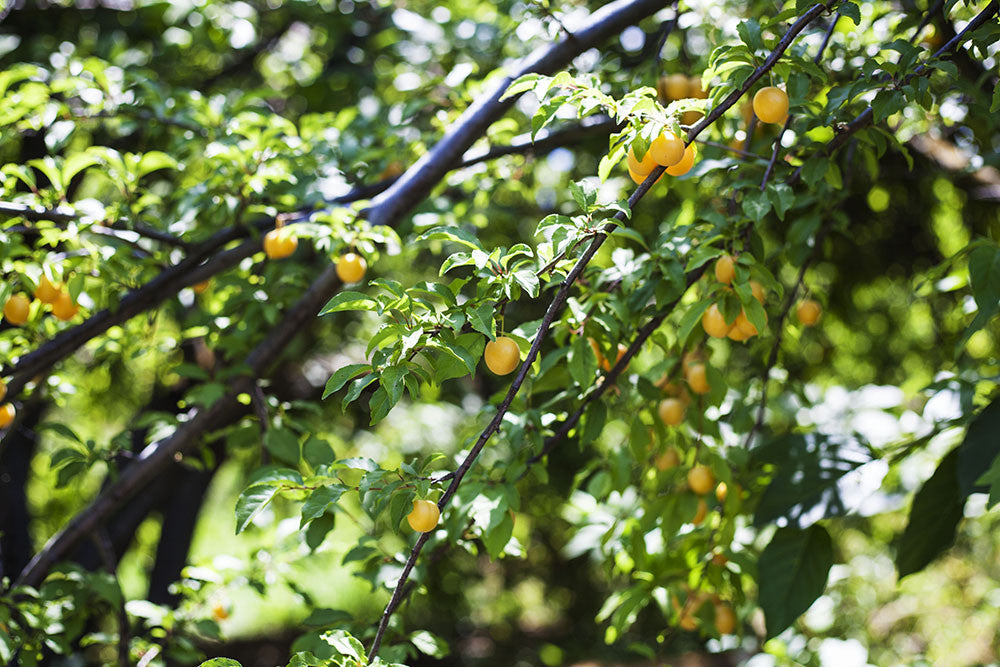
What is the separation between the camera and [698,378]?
1.54 metres

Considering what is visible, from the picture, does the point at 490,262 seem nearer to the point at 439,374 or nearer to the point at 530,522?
the point at 439,374

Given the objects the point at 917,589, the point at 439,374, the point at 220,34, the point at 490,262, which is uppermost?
the point at 220,34

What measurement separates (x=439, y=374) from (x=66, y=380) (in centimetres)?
138

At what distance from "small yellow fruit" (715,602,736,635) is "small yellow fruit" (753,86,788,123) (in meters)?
1.06

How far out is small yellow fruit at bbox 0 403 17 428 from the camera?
1725 mm

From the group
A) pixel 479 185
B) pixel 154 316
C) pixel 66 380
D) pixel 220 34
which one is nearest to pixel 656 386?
pixel 479 185

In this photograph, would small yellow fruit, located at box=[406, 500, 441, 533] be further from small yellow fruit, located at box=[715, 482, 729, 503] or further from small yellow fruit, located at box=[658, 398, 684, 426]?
small yellow fruit, located at box=[715, 482, 729, 503]

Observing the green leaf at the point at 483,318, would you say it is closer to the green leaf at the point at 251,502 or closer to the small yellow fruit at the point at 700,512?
the green leaf at the point at 251,502

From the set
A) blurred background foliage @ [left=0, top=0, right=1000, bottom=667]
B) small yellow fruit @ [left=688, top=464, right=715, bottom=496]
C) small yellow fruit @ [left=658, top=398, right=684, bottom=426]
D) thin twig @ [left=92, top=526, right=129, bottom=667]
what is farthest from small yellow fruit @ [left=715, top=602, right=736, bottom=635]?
thin twig @ [left=92, top=526, right=129, bottom=667]

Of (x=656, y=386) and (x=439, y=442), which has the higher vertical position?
(x=656, y=386)

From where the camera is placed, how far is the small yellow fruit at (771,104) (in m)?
1.26

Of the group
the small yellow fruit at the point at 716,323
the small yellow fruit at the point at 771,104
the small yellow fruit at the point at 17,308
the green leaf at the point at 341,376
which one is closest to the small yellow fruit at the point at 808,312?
the small yellow fruit at the point at 716,323

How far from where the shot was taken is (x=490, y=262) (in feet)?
3.91

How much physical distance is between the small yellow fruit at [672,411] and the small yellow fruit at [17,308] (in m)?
1.34
